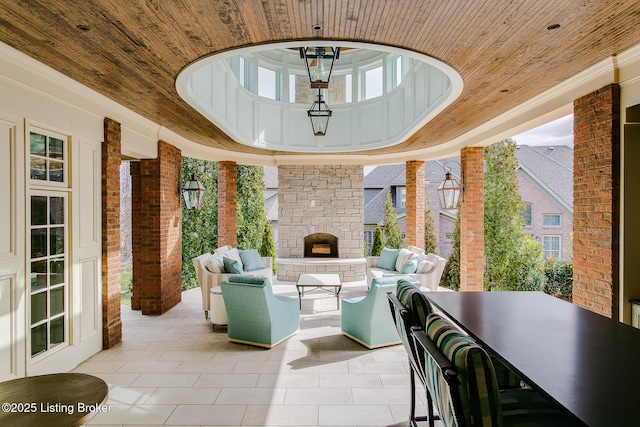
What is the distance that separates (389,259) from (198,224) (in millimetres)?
5275

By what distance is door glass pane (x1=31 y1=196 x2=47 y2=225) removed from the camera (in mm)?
3367

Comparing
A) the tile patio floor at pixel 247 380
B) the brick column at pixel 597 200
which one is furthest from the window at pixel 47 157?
the brick column at pixel 597 200

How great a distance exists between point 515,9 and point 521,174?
41.5 feet

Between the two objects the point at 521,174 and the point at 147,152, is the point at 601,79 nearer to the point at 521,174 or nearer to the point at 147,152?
the point at 147,152

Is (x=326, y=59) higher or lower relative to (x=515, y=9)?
higher

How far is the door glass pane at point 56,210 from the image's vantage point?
3.62 meters

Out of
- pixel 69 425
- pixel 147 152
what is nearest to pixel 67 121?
pixel 147 152

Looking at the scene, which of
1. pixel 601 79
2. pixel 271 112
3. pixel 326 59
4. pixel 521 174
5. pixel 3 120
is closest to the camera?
pixel 3 120

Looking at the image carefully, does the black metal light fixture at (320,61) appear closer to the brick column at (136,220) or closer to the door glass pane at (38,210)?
the door glass pane at (38,210)

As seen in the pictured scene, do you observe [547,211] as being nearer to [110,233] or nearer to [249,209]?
[249,209]

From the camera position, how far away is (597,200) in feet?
11.5

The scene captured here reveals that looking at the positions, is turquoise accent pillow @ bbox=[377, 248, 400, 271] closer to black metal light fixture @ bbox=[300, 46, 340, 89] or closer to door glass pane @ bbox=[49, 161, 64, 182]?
black metal light fixture @ bbox=[300, 46, 340, 89]

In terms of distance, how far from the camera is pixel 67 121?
145 inches

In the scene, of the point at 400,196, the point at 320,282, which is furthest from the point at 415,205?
the point at 400,196
